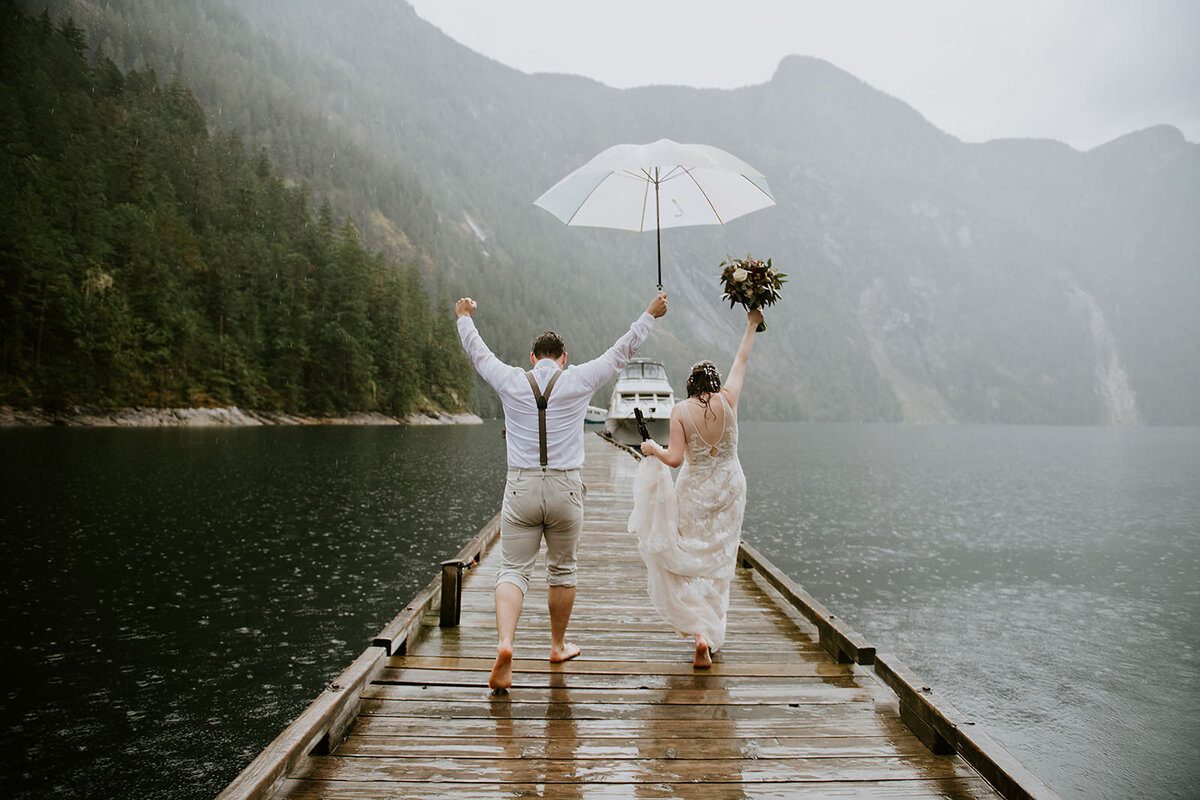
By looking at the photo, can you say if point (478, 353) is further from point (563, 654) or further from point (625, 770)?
point (625, 770)

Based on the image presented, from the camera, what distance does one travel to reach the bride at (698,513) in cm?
548

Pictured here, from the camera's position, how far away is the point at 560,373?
4871 mm

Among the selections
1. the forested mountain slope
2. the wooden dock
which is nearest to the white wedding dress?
the wooden dock

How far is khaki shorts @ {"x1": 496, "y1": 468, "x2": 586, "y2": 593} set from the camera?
486 cm

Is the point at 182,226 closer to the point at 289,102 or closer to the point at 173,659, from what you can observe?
the point at 173,659

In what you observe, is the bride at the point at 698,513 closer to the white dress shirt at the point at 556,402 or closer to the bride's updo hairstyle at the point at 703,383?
the bride's updo hairstyle at the point at 703,383

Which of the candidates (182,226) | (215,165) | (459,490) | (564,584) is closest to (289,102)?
(215,165)

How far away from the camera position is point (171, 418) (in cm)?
5281

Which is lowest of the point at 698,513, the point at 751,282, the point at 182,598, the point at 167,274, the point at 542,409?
the point at 182,598

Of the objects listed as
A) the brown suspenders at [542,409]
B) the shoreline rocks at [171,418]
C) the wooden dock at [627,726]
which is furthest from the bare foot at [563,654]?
the shoreline rocks at [171,418]

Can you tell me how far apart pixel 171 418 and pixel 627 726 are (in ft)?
191

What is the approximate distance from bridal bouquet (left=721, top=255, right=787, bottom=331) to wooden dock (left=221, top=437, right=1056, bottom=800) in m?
2.78

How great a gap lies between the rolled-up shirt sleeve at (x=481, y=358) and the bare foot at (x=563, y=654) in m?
2.21

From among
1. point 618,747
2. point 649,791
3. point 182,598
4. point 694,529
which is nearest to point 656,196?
point 694,529
